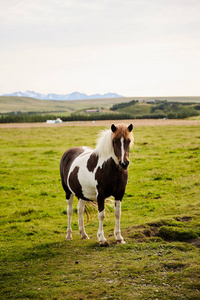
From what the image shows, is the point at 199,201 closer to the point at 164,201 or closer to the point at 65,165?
the point at 164,201

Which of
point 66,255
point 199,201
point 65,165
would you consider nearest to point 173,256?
point 66,255

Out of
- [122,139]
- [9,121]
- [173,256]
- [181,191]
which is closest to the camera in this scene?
[173,256]

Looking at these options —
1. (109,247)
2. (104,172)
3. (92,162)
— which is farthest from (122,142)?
(109,247)

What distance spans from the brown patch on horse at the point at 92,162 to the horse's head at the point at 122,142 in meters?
1.10

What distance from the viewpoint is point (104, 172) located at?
8.67 m

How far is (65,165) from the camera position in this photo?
427 inches

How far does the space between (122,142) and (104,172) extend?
1.16 meters

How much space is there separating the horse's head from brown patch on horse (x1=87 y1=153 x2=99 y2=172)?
1101 mm

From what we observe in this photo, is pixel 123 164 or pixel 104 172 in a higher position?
pixel 123 164

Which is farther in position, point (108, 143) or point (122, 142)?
point (108, 143)

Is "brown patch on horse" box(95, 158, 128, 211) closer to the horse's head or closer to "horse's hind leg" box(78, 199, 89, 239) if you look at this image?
the horse's head

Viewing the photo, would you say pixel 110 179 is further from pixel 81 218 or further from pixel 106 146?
pixel 81 218

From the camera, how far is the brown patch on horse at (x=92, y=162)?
9.15 meters

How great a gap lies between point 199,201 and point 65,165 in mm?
6107
